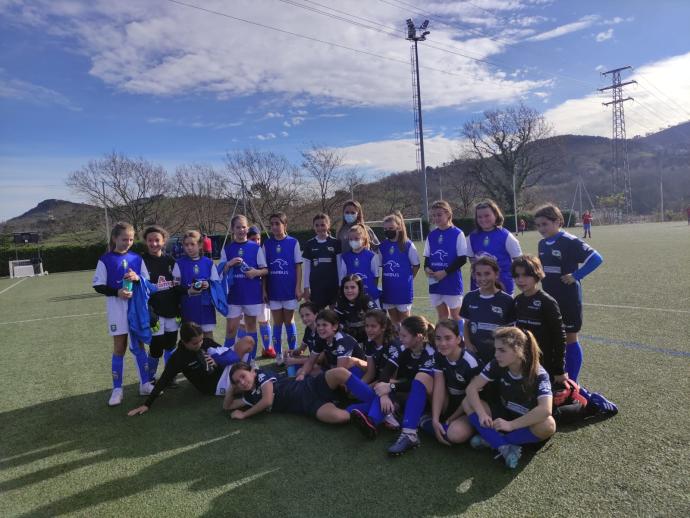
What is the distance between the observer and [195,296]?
481 cm

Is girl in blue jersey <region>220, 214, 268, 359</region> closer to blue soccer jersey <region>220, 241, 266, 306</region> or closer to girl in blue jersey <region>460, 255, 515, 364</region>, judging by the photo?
blue soccer jersey <region>220, 241, 266, 306</region>

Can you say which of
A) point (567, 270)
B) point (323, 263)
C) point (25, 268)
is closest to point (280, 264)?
point (323, 263)

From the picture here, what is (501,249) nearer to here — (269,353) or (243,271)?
(243,271)

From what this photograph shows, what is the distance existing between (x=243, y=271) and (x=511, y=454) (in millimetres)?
3405

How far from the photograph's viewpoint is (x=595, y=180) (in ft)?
318

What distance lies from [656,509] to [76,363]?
643cm

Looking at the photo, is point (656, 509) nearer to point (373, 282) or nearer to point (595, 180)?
point (373, 282)

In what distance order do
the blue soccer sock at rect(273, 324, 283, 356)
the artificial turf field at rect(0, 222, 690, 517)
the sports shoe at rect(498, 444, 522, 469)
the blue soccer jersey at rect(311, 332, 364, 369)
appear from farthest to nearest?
1. the blue soccer sock at rect(273, 324, 283, 356)
2. the blue soccer jersey at rect(311, 332, 364, 369)
3. the sports shoe at rect(498, 444, 522, 469)
4. the artificial turf field at rect(0, 222, 690, 517)

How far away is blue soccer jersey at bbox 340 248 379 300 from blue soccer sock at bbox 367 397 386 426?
4.91 feet

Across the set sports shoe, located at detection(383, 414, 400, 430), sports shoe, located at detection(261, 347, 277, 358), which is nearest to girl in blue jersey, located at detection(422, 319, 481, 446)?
sports shoe, located at detection(383, 414, 400, 430)

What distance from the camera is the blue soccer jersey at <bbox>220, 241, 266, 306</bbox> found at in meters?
5.18

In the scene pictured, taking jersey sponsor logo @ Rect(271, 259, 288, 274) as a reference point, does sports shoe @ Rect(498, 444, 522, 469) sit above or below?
below

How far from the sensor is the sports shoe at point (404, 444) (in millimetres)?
2998

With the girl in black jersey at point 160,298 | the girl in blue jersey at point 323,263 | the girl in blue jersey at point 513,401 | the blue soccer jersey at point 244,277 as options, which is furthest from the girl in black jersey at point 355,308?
the girl in black jersey at point 160,298
